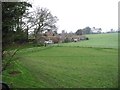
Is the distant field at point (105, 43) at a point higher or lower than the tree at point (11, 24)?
lower

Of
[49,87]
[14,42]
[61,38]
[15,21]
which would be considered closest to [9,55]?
[14,42]

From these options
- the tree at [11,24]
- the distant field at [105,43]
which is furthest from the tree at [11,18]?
the distant field at [105,43]

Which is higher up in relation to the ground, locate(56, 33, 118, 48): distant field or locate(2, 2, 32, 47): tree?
locate(2, 2, 32, 47): tree

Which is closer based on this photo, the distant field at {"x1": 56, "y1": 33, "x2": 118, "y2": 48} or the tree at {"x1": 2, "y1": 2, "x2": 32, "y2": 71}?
the tree at {"x1": 2, "y1": 2, "x2": 32, "y2": 71}

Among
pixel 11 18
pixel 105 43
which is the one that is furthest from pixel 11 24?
pixel 105 43

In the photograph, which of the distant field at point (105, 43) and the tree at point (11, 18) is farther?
the distant field at point (105, 43)

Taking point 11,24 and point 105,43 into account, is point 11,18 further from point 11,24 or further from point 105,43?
point 105,43

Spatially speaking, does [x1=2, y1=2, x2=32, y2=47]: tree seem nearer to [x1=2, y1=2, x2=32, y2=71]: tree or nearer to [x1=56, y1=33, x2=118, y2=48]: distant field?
[x1=2, y1=2, x2=32, y2=71]: tree

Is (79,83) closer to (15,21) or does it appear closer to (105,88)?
(105,88)

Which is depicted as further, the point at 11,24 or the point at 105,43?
the point at 105,43

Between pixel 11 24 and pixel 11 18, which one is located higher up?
pixel 11 18

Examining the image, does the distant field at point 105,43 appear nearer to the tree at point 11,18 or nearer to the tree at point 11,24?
the tree at point 11,24

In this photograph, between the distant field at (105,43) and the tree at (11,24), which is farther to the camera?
the distant field at (105,43)

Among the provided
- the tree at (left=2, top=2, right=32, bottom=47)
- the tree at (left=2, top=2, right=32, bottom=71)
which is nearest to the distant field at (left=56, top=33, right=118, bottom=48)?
the tree at (left=2, top=2, right=32, bottom=71)
